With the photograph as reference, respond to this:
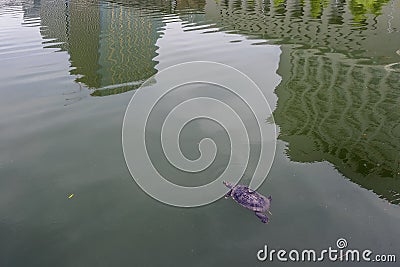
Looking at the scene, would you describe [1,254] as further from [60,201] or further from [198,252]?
[198,252]

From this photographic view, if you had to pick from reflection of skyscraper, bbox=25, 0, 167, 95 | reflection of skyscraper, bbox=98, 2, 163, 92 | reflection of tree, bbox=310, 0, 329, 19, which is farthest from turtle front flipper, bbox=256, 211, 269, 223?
reflection of tree, bbox=310, 0, 329, 19

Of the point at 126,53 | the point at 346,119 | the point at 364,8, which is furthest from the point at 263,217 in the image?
the point at 364,8

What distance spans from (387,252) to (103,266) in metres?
4.31

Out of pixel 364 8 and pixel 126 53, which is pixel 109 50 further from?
pixel 364 8

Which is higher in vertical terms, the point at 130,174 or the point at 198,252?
the point at 130,174

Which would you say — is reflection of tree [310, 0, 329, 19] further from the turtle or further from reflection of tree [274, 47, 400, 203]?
the turtle

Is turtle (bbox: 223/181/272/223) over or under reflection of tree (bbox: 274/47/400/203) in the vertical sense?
under

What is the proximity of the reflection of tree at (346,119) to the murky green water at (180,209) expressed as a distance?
4 centimetres

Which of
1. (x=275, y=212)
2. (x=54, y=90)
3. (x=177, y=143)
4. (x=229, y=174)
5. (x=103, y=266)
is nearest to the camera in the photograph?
(x=103, y=266)

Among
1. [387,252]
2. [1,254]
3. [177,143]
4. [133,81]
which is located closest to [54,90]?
[133,81]

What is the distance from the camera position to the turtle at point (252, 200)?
584cm

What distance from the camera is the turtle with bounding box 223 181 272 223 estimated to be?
5.84 m

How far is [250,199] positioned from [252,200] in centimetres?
4

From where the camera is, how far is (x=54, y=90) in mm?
12211
